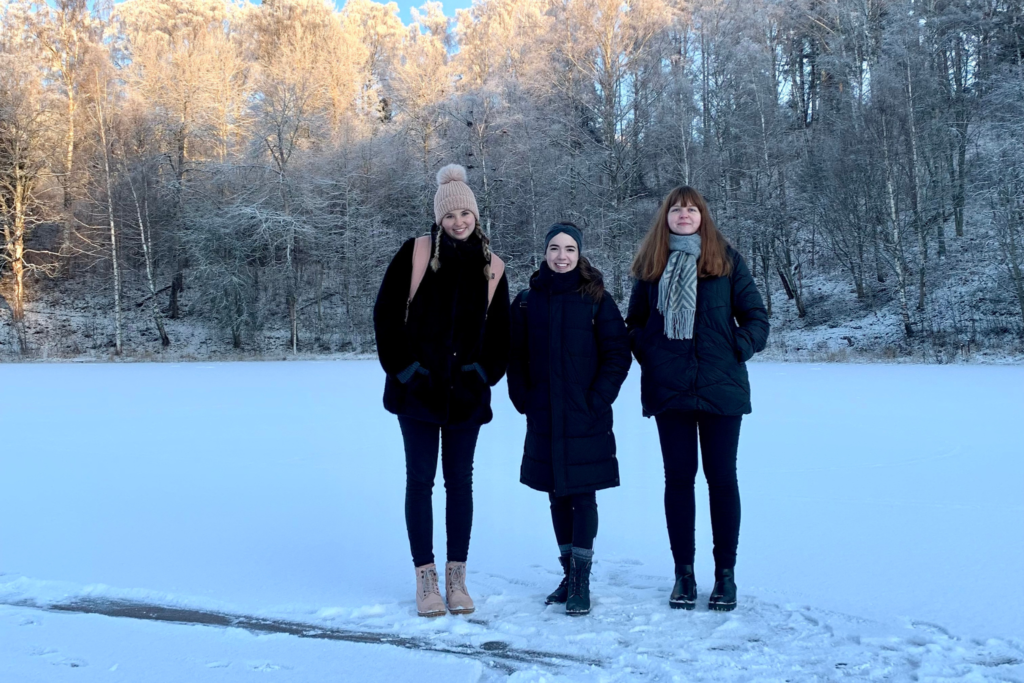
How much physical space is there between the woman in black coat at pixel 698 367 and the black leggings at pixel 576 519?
0.99 ft

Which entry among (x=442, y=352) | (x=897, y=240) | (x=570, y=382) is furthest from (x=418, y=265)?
(x=897, y=240)

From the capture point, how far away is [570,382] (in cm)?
290

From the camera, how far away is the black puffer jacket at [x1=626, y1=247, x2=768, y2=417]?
2.82 m

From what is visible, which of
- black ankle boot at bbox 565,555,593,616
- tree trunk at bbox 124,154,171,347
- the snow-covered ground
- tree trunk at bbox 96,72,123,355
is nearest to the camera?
the snow-covered ground

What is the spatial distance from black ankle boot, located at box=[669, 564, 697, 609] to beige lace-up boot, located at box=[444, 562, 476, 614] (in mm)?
726

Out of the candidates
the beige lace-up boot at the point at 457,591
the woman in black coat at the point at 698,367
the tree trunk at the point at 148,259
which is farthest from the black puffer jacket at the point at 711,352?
the tree trunk at the point at 148,259

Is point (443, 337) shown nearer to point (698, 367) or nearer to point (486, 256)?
point (486, 256)

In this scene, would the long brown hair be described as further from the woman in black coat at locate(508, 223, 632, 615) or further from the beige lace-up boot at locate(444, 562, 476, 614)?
the beige lace-up boot at locate(444, 562, 476, 614)

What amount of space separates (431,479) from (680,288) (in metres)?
1.17

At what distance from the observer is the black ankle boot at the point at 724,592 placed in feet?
9.07

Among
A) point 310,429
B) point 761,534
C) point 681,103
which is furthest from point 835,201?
point 761,534

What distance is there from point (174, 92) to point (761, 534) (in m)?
26.2

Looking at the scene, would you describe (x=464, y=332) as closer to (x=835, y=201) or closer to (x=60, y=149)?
(x=835, y=201)

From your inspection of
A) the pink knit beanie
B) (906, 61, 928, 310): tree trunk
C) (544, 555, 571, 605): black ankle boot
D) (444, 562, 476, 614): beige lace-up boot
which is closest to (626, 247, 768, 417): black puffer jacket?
(544, 555, 571, 605): black ankle boot
